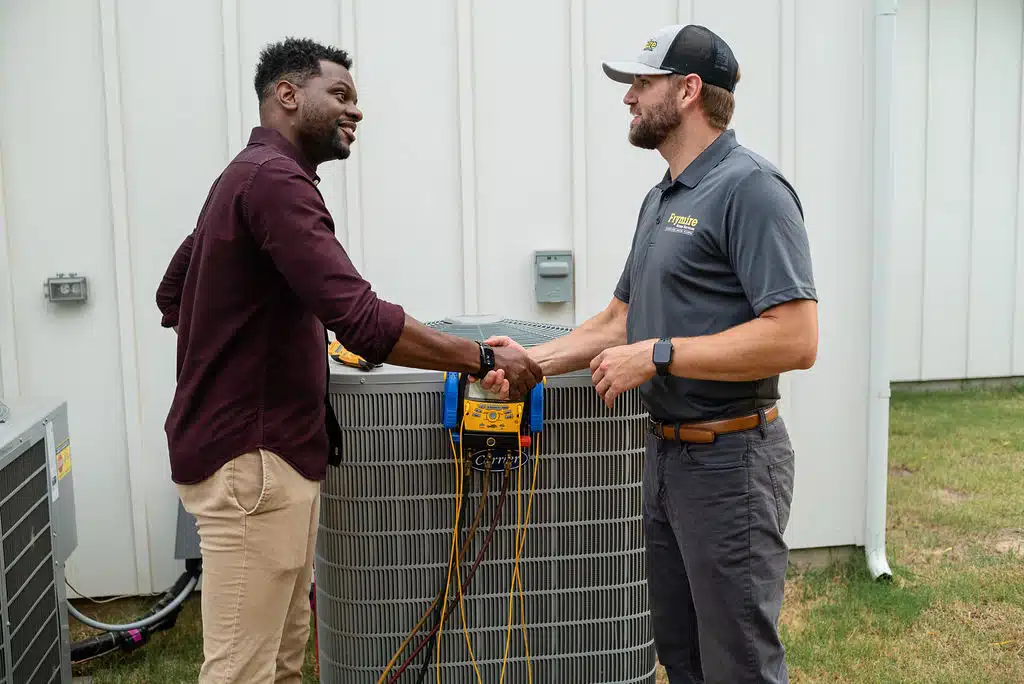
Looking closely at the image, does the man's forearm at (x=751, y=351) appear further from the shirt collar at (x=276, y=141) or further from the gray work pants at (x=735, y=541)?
the shirt collar at (x=276, y=141)

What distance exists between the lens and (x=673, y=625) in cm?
226

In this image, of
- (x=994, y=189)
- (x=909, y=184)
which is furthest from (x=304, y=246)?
(x=994, y=189)

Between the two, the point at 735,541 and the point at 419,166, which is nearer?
the point at 735,541

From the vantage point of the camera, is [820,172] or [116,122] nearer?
[116,122]

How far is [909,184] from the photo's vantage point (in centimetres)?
736

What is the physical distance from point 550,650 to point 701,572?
2.14 feet

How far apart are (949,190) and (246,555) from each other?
274 inches

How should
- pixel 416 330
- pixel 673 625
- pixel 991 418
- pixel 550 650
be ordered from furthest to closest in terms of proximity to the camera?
1. pixel 991 418
2. pixel 550 650
3. pixel 673 625
4. pixel 416 330

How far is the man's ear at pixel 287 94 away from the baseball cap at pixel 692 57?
769 mm

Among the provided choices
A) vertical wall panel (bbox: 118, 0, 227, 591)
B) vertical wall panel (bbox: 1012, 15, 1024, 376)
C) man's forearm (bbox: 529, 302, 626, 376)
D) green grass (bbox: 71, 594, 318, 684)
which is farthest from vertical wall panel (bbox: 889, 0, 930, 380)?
green grass (bbox: 71, 594, 318, 684)

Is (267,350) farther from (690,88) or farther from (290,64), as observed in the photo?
(690,88)

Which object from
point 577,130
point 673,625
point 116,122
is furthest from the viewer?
point 577,130

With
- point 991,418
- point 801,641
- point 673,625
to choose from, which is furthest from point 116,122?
point 991,418

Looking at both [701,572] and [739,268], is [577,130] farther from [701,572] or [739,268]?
[701,572]
